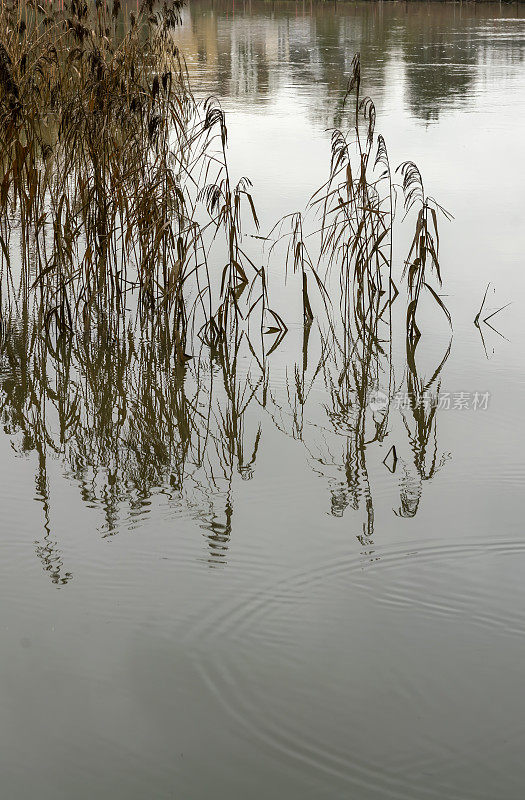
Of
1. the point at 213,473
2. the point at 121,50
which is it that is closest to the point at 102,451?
the point at 213,473

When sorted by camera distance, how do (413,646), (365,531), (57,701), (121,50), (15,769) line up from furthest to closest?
1. (121,50)
2. (365,531)
3. (413,646)
4. (57,701)
5. (15,769)

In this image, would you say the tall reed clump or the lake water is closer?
the lake water

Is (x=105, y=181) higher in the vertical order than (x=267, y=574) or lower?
higher

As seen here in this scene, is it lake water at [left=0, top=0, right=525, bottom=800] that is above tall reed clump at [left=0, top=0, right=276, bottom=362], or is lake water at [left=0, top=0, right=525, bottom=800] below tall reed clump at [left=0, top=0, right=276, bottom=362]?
below

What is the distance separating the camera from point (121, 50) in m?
3.94

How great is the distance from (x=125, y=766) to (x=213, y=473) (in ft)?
3.76

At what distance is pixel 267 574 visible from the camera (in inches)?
81.8

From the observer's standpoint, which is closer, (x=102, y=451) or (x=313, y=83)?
(x=102, y=451)

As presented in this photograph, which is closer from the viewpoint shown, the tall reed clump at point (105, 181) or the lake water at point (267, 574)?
the lake water at point (267, 574)

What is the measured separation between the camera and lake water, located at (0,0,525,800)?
158cm

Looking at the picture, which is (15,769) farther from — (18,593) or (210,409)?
(210,409)

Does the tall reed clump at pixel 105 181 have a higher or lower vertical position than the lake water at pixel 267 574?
higher

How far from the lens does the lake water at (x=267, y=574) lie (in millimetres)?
1579

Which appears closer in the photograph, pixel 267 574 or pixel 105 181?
pixel 267 574
